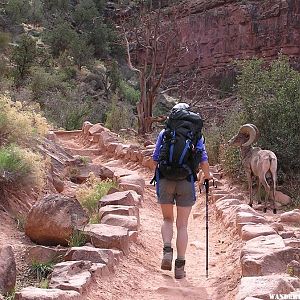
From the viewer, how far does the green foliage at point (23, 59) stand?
87.0 feet

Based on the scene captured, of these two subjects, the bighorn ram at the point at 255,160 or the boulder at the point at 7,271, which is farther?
the bighorn ram at the point at 255,160

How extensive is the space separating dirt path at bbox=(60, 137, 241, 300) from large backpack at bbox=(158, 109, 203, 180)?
3.64ft

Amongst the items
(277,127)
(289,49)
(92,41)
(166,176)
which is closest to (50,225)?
(166,176)

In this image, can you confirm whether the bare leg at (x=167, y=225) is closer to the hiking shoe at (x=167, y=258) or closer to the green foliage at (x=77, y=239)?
the hiking shoe at (x=167, y=258)

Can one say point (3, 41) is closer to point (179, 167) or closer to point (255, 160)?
point (255, 160)

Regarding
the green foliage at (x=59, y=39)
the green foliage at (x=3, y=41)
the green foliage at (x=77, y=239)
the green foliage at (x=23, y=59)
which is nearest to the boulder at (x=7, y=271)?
the green foliage at (x=77, y=239)

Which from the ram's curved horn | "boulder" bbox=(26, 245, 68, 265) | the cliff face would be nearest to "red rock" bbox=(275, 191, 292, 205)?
the ram's curved horn

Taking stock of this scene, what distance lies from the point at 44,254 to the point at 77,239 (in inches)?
17.1

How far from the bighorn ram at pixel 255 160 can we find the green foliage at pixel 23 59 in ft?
54.5

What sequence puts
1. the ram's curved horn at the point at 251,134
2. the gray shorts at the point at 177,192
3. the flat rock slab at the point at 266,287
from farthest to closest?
the ram's curved horn at the point at 251,134 < the gray shorts at the point at 177,192 < the flat rock slab at the point at 266,287

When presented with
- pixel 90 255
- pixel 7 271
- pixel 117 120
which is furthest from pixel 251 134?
pixel 117 120

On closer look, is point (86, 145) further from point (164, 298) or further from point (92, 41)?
point (92, 41)

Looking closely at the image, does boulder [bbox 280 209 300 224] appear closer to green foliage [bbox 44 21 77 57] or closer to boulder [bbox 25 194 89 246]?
boulder [bbox 25 194 89 246]

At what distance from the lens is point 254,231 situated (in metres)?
6.67
